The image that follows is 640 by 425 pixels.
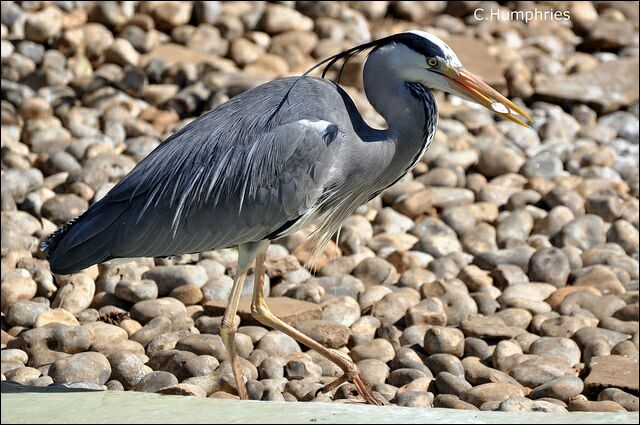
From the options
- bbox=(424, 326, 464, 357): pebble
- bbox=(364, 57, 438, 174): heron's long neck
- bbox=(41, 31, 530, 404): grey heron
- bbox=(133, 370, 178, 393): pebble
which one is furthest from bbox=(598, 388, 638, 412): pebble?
bbox=(133, 370, 178, 393): pebble

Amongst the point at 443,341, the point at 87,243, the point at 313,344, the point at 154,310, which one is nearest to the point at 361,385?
the point at 313,344

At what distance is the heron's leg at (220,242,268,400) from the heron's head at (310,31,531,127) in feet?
2.75

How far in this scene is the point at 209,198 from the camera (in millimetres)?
4637

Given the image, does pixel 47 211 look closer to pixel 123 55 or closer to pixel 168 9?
pixel 123 55

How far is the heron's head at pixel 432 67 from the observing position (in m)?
4.55

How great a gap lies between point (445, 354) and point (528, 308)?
2.78 feet

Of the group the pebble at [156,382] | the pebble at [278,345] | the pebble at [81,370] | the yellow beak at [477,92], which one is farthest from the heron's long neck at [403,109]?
the pebble at [81,370]

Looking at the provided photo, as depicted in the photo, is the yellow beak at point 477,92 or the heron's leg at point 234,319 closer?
the heron's leg at point 234,319

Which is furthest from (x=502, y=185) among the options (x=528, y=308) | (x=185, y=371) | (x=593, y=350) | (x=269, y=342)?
(x=185, y=371)

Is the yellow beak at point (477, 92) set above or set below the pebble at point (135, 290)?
above

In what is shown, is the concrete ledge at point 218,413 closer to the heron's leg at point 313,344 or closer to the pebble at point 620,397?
the heron's leg at point 313,344

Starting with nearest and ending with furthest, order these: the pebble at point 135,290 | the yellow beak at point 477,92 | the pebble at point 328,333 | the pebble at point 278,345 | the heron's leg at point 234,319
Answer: the heron's leg at point 234,319 < the yellow beak at point 477,92 < the pebble at point 278,345 < the pebble at point 328,333 < the pebble at point 135,290

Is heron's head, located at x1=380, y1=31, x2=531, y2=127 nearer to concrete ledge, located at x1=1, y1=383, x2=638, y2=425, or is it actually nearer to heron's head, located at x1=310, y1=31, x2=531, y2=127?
heron's head, located at x1=310, y1=31, x2=531, y2=127

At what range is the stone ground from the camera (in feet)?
16.5
